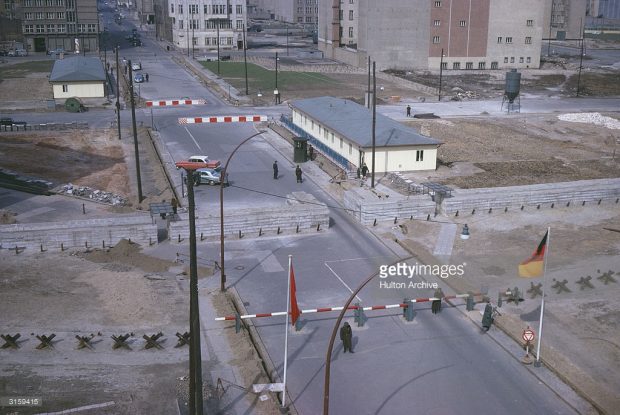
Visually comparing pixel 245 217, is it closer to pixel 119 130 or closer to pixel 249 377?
pixel 249 377

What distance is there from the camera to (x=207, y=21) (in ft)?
465

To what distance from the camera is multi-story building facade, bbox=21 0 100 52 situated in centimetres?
12597

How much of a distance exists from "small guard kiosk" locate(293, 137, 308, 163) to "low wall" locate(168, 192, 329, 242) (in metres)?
13.5

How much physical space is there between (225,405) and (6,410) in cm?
621

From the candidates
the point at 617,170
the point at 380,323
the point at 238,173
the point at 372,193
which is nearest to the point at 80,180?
the point at 238,173

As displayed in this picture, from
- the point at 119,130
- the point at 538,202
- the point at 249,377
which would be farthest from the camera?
the point at 119,130

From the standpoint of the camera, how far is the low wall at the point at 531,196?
41094mm

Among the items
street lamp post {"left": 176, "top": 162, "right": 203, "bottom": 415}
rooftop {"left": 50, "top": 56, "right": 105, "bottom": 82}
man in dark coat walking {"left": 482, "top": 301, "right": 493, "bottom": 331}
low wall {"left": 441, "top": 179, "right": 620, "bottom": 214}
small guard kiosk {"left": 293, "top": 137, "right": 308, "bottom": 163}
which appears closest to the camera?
street lamp post {"left": 176, "top": 162, "right": 203, "bottom": 415}

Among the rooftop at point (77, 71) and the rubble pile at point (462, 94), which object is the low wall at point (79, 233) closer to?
the rooftop at point (77, 71)

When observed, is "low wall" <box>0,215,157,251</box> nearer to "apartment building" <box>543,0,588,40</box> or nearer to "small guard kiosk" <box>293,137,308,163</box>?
"small guard kiosk" <box>293,137,308,163</box>

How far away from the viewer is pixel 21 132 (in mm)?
63250

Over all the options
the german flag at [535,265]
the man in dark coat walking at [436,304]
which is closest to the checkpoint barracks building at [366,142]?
the man in dark coat walking at [436,304]

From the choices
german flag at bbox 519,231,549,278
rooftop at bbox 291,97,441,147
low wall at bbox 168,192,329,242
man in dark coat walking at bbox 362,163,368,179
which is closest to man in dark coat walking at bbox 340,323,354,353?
german flag at bbox 519,231,549,278

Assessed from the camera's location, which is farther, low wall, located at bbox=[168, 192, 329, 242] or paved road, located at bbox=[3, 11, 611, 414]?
low wall, located at bbox=[168, 192, 329, 242]
